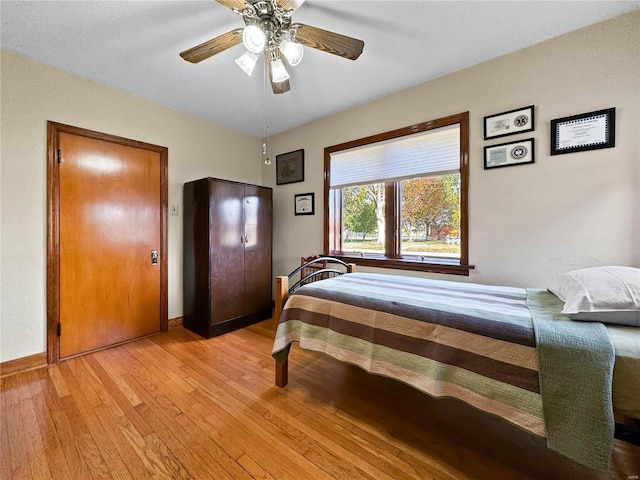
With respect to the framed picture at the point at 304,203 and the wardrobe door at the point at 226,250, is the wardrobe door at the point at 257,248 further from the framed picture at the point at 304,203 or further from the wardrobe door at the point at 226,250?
the framed picture at the point at 304,203

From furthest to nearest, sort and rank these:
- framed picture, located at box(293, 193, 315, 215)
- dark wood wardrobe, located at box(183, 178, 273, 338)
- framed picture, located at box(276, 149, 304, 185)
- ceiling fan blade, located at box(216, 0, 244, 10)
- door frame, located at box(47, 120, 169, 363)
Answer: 1. framed picture, located at box(276, 149, 304, 185)
2. framed picture, located at box(293, 193, 315, 215)
3. dark wood wardrobe, located at box(183, 178, 273, 338)
4. door frame, located at box(47, 120, 169, 363)
5. ceiling fan blade, located at box(216, 0, 244, 10)

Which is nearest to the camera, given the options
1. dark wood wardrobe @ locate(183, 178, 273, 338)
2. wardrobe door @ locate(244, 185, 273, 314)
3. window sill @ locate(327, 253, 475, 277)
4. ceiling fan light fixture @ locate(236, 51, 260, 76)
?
ceiling fan light fixture @ locate(236, 51, 260, 76)

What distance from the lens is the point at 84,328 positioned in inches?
98.1

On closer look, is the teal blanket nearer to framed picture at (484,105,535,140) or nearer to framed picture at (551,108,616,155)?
framed picture at (551,108,616,155)

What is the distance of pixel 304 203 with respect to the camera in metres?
3.60

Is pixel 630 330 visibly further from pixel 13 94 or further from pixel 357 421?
pixel 13 94

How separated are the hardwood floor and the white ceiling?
2.60 m

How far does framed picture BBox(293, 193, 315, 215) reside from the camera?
3518 mm

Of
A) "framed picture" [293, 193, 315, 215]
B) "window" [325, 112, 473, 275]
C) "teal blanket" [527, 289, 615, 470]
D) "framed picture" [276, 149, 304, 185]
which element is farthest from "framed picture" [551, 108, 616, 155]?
"framed picture" [276, 149, 304, 185]

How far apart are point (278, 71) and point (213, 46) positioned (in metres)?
0.44

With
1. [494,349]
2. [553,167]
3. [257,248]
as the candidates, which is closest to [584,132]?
[553,167]

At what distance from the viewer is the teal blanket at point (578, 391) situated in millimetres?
904

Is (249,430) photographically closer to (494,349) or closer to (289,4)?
(494,349)

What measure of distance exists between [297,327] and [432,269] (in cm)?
148
